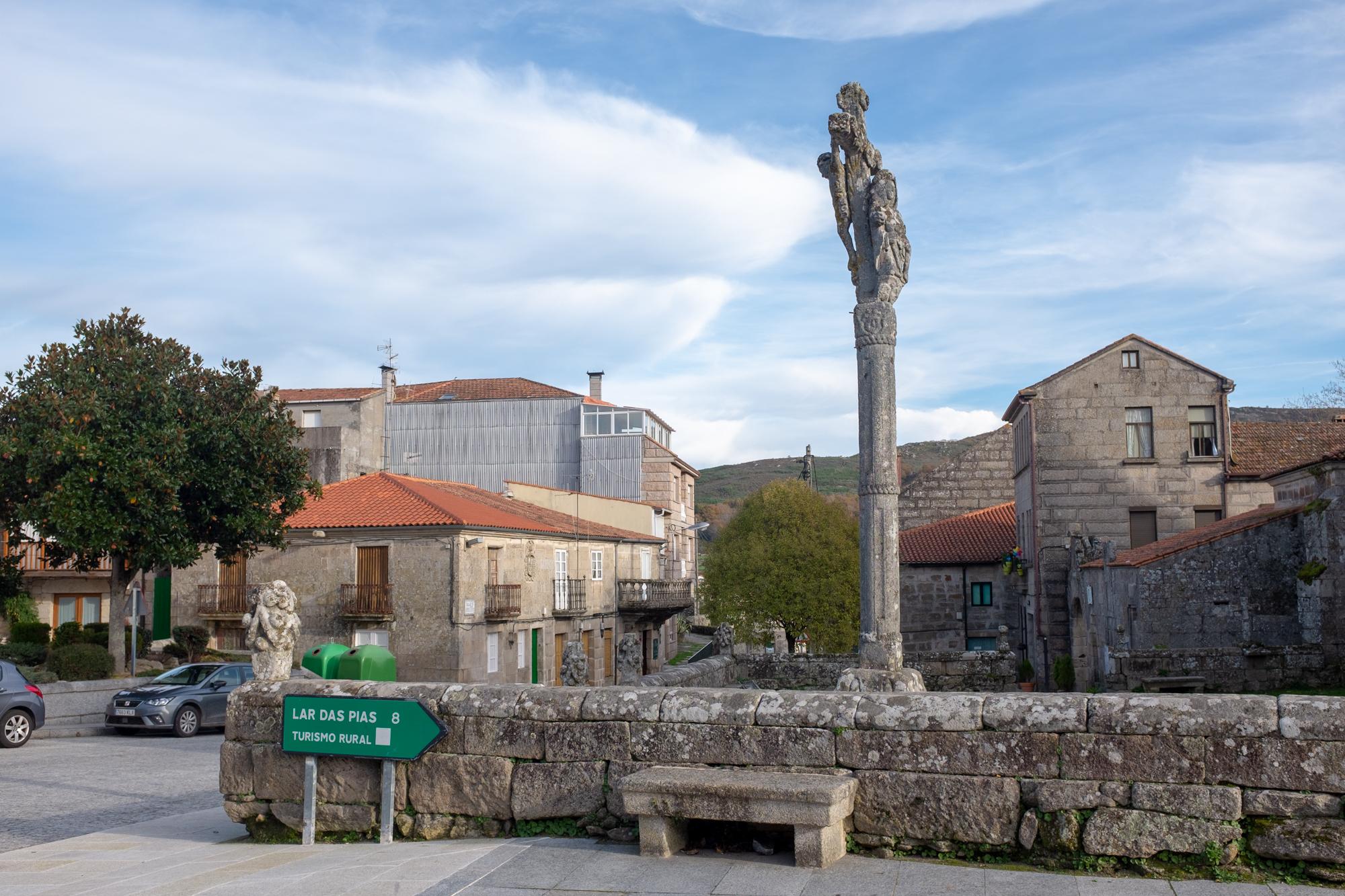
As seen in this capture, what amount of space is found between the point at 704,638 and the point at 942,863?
5195cm

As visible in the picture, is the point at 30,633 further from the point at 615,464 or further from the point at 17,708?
the point at 615,464

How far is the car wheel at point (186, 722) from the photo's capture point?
18.2 metres

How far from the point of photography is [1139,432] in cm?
2772

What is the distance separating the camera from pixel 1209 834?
19.5 ft

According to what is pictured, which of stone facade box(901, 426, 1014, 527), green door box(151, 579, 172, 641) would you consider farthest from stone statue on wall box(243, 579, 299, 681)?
stone facade box(901, 426, 1014, 527)

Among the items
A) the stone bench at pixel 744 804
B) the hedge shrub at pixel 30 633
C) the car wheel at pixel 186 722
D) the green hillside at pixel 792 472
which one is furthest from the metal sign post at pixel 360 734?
the green hillside at pixel 792 472

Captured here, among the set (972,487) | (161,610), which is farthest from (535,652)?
(972,487)

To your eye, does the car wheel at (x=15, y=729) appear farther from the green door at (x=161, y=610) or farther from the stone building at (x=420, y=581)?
the green door at (x=161, y=610)

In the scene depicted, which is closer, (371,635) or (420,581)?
(420,581)

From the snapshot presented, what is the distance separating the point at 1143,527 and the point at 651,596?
16054 mm

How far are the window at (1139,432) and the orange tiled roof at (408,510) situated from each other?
15.3 m

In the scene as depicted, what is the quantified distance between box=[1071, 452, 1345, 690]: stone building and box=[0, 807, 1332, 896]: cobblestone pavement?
13.2m

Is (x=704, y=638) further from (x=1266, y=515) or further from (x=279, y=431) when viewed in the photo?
(x=1266, y=515)

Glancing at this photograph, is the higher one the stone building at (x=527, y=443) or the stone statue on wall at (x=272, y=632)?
the stone building at (x=527, y=443)
